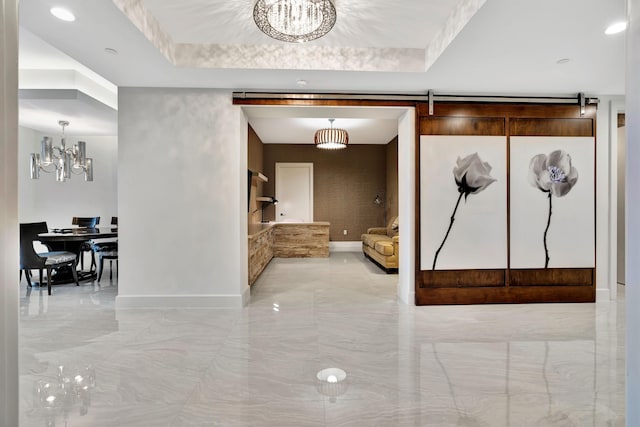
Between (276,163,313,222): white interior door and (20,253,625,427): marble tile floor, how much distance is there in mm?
4581

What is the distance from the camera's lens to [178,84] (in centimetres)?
368

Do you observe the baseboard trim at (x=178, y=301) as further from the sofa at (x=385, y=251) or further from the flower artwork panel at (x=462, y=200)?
the sofa at (x=385, y=251)

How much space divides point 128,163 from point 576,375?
172 inches

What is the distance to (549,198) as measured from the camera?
4.02m

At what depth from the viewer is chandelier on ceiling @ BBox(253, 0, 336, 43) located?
2316mm

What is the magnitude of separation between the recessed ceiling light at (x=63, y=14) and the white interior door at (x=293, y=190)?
6259mm

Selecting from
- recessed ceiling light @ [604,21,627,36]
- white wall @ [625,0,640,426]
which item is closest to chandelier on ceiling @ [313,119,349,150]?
recessed ceiling light @ [604,21,627,36]

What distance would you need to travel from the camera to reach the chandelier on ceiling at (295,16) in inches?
91.2

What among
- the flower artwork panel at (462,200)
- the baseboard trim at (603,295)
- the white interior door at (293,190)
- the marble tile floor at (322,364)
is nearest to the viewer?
the marble tile floor at (322,364)

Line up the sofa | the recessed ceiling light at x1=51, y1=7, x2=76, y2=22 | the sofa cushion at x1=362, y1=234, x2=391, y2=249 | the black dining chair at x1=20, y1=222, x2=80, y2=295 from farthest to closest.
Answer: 1. the sofa cushion at x1=362, y1=234, x2=391, y2=249
2. the sofa
3. the black dining chair at x1=20, y1=222, x2=80, y2=295
4. the recessed ceiling light at x1=51, y1=7, x2=76, y2=22

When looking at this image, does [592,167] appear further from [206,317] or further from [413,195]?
[206,317]

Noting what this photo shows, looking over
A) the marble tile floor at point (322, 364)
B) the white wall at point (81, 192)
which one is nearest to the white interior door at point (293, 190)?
the white wall at point (81, 192)

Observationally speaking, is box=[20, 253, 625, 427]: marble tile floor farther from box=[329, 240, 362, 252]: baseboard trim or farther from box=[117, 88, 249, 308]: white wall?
box=[329, 240, 362, 252]: baseboard trim

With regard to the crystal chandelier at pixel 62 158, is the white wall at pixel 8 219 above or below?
below
